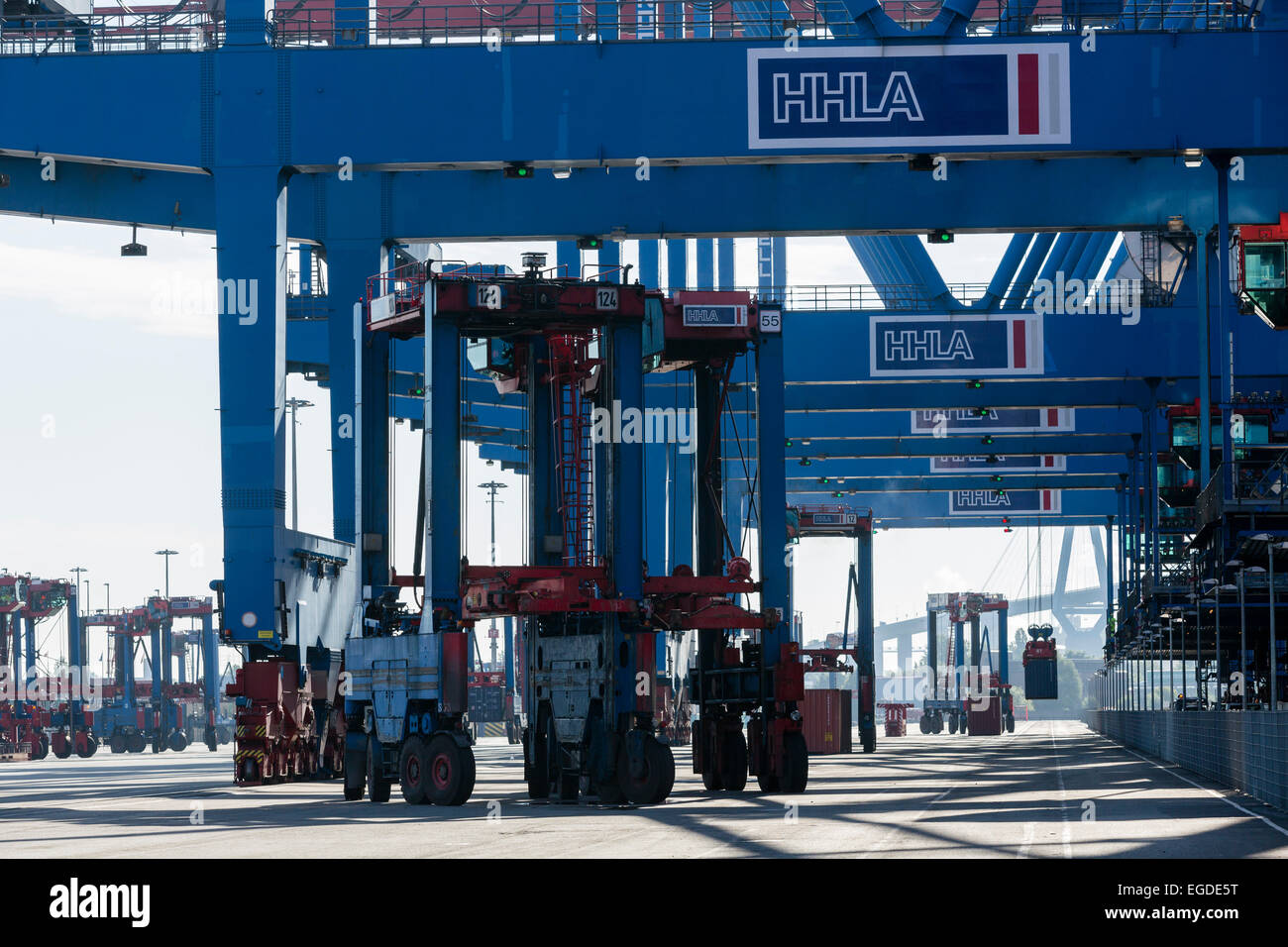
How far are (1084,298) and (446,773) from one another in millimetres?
26113

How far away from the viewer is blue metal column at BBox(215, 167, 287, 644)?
90.4 ft

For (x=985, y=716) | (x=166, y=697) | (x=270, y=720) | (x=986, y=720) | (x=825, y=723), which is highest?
(x=270, y=720)

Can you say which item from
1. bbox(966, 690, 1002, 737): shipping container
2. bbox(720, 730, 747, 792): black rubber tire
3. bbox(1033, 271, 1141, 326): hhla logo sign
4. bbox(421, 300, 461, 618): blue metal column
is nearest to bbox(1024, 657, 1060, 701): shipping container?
bbox(966, 690, 1002, 737): shipping container

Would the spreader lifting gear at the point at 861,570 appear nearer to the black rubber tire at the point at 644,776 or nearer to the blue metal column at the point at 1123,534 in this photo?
the blue metal column at the point at 1123,534

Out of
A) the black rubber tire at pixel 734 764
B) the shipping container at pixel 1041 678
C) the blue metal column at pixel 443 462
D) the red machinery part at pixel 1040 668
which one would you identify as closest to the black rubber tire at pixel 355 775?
the blue metal column at pixel 443 462

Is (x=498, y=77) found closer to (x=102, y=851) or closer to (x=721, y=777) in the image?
(x=721, y=777)

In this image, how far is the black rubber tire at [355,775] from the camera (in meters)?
25.7

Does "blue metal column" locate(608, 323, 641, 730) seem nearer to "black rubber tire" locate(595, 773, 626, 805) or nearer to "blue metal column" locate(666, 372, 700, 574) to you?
"black rubber tire" locate(595, 773, 626, 805)

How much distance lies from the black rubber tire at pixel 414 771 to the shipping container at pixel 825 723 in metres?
34.1

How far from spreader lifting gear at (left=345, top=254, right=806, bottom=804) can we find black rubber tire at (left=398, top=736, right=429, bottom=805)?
0.03 metres

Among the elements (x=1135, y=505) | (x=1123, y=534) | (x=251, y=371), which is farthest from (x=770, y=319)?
(x=1123, y=534)

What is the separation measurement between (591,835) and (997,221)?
16.1 meters
